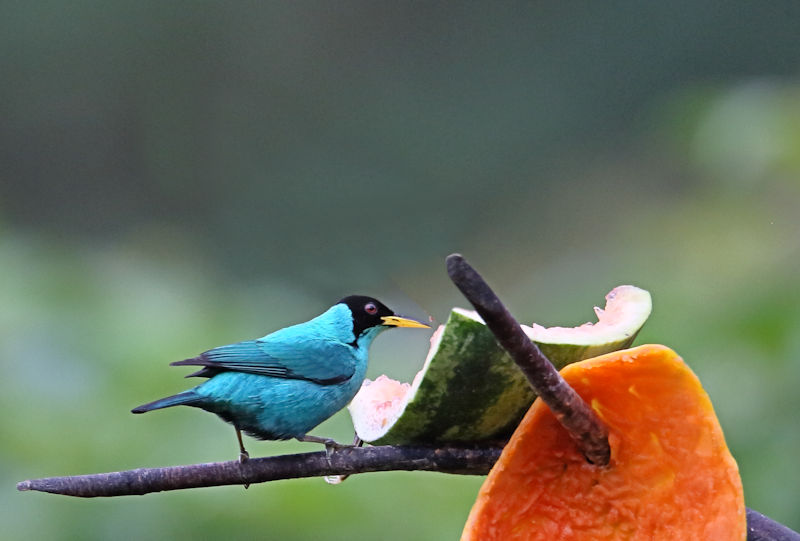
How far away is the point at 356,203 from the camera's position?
672cm

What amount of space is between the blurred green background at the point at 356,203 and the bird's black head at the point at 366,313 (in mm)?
204

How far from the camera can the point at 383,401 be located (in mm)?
1715

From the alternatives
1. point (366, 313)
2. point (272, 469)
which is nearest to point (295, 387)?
point (366, 313)

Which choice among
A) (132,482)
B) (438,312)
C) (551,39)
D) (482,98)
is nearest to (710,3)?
(551,39)

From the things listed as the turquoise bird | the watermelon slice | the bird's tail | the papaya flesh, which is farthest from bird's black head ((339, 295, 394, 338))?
the papaya flesh

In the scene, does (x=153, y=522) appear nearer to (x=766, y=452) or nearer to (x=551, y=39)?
(x=766, y=452)

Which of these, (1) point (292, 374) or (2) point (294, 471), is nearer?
(2) point (294, 471)

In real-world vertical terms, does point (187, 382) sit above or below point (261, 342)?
below

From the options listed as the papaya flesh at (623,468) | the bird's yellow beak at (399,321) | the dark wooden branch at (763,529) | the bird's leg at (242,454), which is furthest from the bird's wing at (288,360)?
the dark wooden branch at (763,529)

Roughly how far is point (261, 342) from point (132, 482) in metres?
0.86

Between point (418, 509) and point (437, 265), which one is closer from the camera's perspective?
point (418, 509)

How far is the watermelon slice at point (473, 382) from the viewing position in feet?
4.27

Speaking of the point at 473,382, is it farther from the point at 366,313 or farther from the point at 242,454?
the point at 366,313

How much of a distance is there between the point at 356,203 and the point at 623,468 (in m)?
5.51
